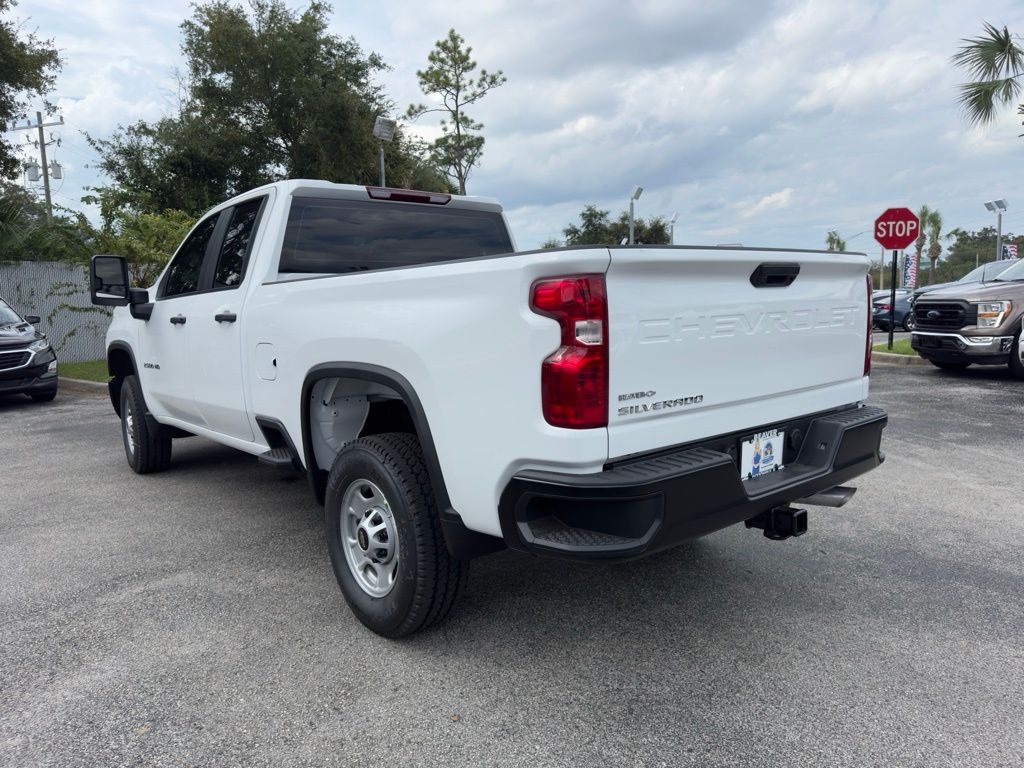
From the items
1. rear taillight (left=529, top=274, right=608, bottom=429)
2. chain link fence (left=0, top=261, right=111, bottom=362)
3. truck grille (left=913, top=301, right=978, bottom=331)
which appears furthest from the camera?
chain link fence (left=0, top=261, right=111, bottom=362)

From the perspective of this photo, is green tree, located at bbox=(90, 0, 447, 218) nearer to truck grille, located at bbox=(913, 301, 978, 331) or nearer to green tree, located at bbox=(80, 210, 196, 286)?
green tree, located at bbox=(80, 210, 196, 286)

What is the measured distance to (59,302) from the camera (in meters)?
16.0

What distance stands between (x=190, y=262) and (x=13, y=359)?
23.6 feet

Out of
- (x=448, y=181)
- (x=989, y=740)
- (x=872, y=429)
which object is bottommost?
(x=989, y=740)

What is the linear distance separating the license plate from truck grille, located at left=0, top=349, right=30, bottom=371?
10713mm

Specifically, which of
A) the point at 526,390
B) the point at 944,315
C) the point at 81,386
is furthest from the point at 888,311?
the point at 526,390

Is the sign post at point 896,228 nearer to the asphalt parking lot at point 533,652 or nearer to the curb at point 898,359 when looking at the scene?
the curb at point 898,359

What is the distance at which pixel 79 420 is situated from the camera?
29.9 feet

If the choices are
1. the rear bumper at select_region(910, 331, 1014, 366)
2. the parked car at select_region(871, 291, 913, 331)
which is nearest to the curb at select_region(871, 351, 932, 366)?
the rear bumper at select_region(910, 331, 1014, 366)

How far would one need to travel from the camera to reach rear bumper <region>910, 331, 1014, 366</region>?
10047 mm

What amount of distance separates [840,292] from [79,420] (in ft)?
29.6

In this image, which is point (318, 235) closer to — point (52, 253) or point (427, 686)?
point (427, 686)

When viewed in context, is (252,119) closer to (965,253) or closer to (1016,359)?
(1016,359)

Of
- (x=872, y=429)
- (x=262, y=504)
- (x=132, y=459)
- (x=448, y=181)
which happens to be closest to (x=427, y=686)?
(x=872, y=429)
